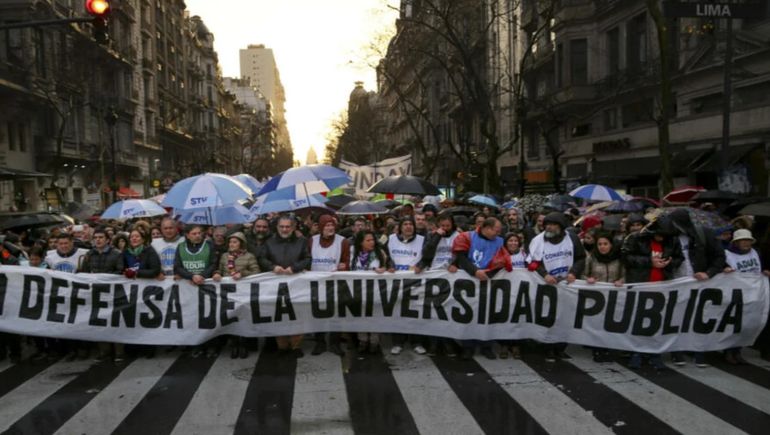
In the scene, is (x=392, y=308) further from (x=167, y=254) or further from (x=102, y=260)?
(x=102, y=260)

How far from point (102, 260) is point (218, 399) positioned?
2891 millimetres

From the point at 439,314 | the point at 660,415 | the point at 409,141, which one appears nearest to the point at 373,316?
the point at 439,314

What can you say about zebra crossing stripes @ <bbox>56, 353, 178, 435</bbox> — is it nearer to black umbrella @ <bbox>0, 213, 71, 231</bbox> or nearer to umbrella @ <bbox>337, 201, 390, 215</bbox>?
umbrella @ <bbox>337, 201, 390, 215</bbox>

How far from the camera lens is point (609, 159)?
2753 cm

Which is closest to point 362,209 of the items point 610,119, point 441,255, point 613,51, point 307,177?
point 307,177

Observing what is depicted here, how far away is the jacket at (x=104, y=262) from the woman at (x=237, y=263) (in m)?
1.25

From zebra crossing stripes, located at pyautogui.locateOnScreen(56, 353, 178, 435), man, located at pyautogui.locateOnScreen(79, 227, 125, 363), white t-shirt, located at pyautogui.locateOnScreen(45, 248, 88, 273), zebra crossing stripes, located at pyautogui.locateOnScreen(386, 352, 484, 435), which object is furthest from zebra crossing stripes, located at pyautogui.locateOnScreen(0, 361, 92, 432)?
zebra crossing stripes, located at pyautogui.locateOnScreen(386, 352, 484, 435)

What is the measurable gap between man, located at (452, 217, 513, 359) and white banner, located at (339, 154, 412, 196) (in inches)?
475

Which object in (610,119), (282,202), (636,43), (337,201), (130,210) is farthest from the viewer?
(610,119)

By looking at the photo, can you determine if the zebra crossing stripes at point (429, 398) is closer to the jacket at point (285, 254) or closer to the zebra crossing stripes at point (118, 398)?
the jacket at point (285, 254)

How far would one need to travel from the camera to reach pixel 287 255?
759 cm

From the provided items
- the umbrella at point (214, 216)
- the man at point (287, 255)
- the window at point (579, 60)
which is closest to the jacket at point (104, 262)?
the man at point (287, 255)

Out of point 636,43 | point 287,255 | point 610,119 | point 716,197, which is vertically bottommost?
point 287,255

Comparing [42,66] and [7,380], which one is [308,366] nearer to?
[7,380]
